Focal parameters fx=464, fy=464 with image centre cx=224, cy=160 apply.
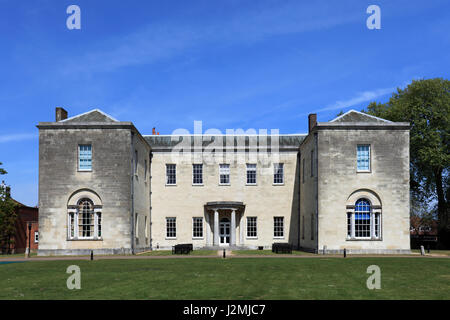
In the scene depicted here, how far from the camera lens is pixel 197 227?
42.9m

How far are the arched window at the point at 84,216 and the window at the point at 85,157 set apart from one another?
5.83ft

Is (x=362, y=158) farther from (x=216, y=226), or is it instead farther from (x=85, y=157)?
(x=85, y=157)

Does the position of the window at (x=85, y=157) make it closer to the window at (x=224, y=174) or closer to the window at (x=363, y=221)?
the window at (x=224, y=174)

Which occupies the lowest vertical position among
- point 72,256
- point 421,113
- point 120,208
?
point 72,256

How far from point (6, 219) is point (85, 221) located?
45.4 feet

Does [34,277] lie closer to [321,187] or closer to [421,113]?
[321,187]

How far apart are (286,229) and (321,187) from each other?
10.1 meters

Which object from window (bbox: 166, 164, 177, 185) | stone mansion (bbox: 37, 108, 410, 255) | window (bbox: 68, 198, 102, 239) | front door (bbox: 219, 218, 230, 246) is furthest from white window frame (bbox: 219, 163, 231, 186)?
window (bbox: 68, 198, 102, 239)

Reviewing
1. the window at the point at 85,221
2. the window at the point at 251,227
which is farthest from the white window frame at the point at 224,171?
the window at the point at 85,221

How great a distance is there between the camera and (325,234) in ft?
110

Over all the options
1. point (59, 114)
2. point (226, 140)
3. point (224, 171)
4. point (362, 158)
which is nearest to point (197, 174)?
point (224, 171)

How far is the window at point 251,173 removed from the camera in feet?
142
